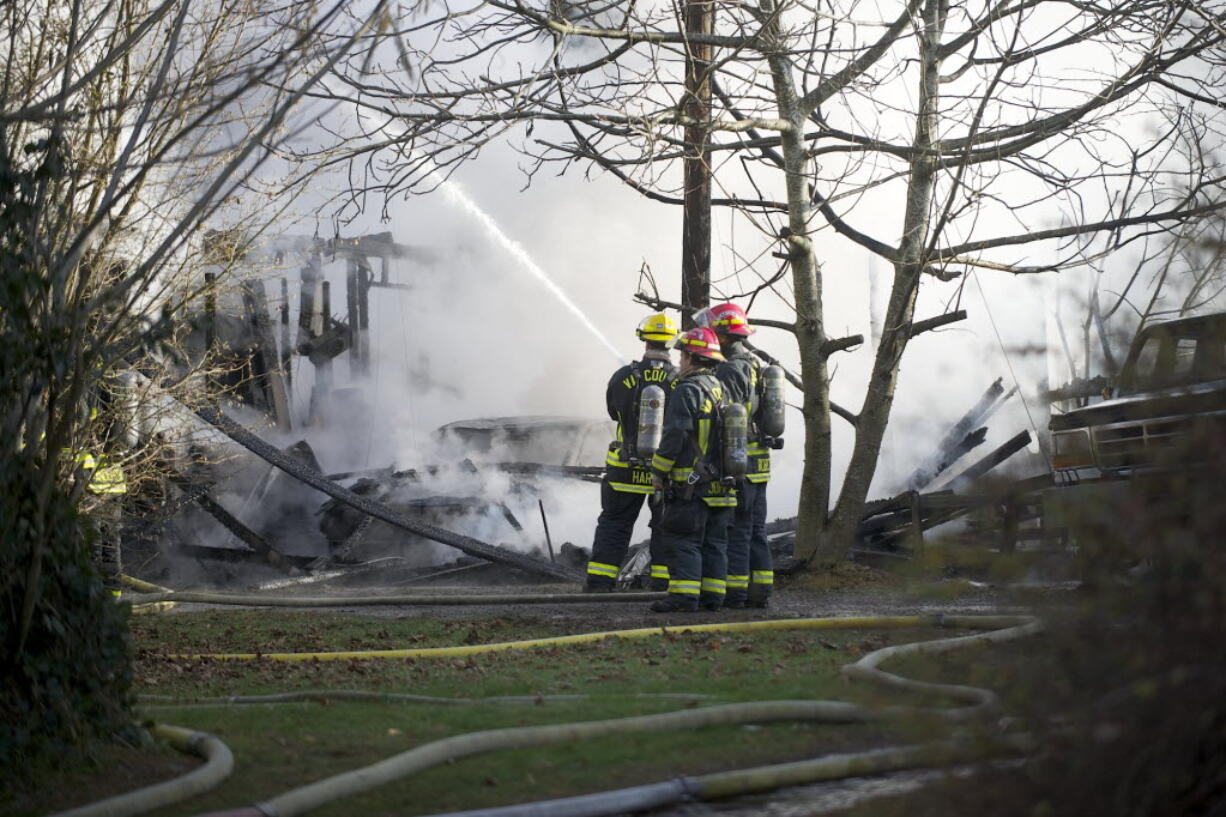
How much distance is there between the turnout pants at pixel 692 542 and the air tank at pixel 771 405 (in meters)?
0.79

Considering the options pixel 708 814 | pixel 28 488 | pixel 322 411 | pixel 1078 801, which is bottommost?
pixel 708 814

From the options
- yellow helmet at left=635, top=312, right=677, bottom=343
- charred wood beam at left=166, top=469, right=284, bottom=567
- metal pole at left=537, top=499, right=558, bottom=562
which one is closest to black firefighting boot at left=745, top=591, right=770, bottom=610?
yellow helmet at left=635, top=312, right=677, bottom=343

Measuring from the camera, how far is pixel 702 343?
8.77 metres

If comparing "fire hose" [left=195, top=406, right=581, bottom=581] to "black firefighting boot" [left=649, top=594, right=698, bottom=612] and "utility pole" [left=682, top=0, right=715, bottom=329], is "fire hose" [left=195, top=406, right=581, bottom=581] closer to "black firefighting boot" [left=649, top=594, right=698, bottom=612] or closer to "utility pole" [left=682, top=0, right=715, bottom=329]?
"utility pole" [left=682, top=0, right=715, bottom=329]

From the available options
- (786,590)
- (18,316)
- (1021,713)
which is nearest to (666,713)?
(1021,713)

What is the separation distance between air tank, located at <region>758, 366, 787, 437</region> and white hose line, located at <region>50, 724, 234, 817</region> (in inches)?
215

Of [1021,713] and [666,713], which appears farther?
[666,713]

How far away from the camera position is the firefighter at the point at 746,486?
29.5ft

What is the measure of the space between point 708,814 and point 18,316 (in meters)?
2.59

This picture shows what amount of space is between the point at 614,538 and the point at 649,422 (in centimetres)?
115

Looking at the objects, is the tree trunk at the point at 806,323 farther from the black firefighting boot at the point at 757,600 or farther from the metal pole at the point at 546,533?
the metal pole at the point at 546,533

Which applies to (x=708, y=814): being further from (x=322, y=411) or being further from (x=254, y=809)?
(x=322, y=411)

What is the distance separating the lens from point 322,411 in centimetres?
2139

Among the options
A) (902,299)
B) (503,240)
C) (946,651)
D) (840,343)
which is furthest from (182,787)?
(503,240)
